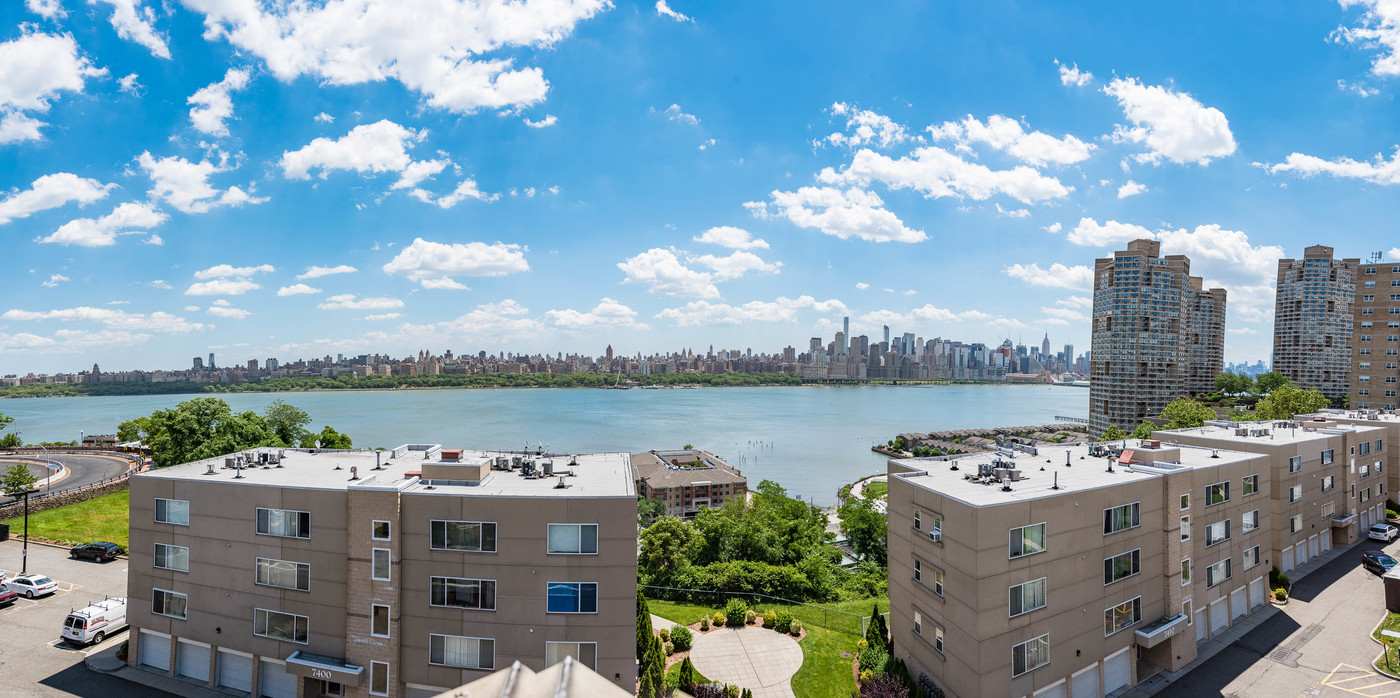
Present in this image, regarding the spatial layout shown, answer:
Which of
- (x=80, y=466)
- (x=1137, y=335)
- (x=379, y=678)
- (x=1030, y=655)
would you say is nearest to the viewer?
(x=379, y=678)

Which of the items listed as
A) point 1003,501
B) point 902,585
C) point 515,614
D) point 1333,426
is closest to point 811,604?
point 902,585

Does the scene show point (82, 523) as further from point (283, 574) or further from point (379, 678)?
point (379, 678)

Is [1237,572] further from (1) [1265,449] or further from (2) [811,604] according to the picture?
(2) [811,604]

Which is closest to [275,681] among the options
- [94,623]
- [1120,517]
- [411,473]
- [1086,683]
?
[411,473]

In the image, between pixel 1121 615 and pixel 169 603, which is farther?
pixel 1121 615

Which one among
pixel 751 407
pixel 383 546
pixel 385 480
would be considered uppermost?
pixel 385 480

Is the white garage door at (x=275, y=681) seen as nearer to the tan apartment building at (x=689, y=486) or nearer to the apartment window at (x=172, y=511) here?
the apartment window at (x=172, y=511)
